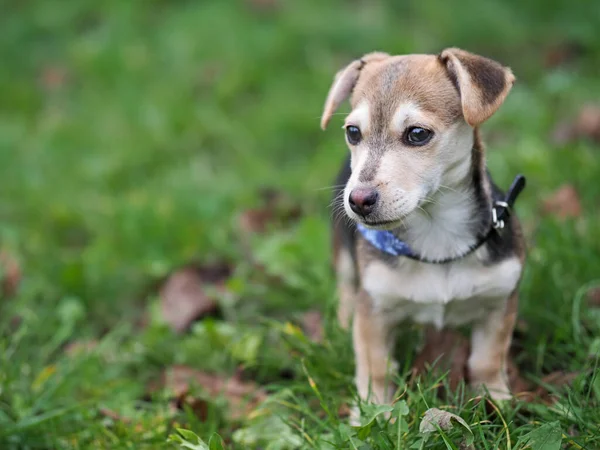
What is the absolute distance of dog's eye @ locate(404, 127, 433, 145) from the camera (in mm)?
3035

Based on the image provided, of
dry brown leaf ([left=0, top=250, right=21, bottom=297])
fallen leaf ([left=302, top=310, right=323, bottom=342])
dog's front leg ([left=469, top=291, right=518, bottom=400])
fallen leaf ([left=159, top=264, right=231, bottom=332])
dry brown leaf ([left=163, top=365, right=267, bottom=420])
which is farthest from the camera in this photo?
dry brown leaf ([left=0, top=250, right=21, bottom=297])

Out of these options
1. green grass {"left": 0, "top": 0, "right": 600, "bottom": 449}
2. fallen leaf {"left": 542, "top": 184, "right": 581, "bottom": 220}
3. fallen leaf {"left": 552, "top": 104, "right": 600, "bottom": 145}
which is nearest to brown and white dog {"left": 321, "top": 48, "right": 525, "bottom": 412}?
green grass {"left": 0, "top": 0, "right": 600, "bottom": 449}

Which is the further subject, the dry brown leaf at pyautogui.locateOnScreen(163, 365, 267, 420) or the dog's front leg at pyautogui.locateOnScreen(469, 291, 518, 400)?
the dry brown leaf at pyautogui.locateOnScreen(163, 365, 267, 420)

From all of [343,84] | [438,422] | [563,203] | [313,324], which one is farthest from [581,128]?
[438,422]

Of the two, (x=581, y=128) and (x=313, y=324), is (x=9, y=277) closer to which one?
(x=313, y=324)

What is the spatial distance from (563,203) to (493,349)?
1.82 metres

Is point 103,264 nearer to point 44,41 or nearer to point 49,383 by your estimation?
point 49,383

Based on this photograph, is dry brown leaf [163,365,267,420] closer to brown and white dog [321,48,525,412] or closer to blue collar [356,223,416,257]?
brown and white dog [321,48,525,412]

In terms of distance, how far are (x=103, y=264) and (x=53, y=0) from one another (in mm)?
5450

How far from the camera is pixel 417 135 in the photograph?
3043 millimetres

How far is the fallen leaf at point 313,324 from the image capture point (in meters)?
4.13

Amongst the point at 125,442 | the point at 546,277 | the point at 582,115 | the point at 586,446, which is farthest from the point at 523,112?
the point at 125,442

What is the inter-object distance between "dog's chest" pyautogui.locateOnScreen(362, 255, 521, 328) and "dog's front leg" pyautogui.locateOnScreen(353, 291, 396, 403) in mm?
54

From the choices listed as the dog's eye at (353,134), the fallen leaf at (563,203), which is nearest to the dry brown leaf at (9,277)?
the dog's eye at (353,134)
